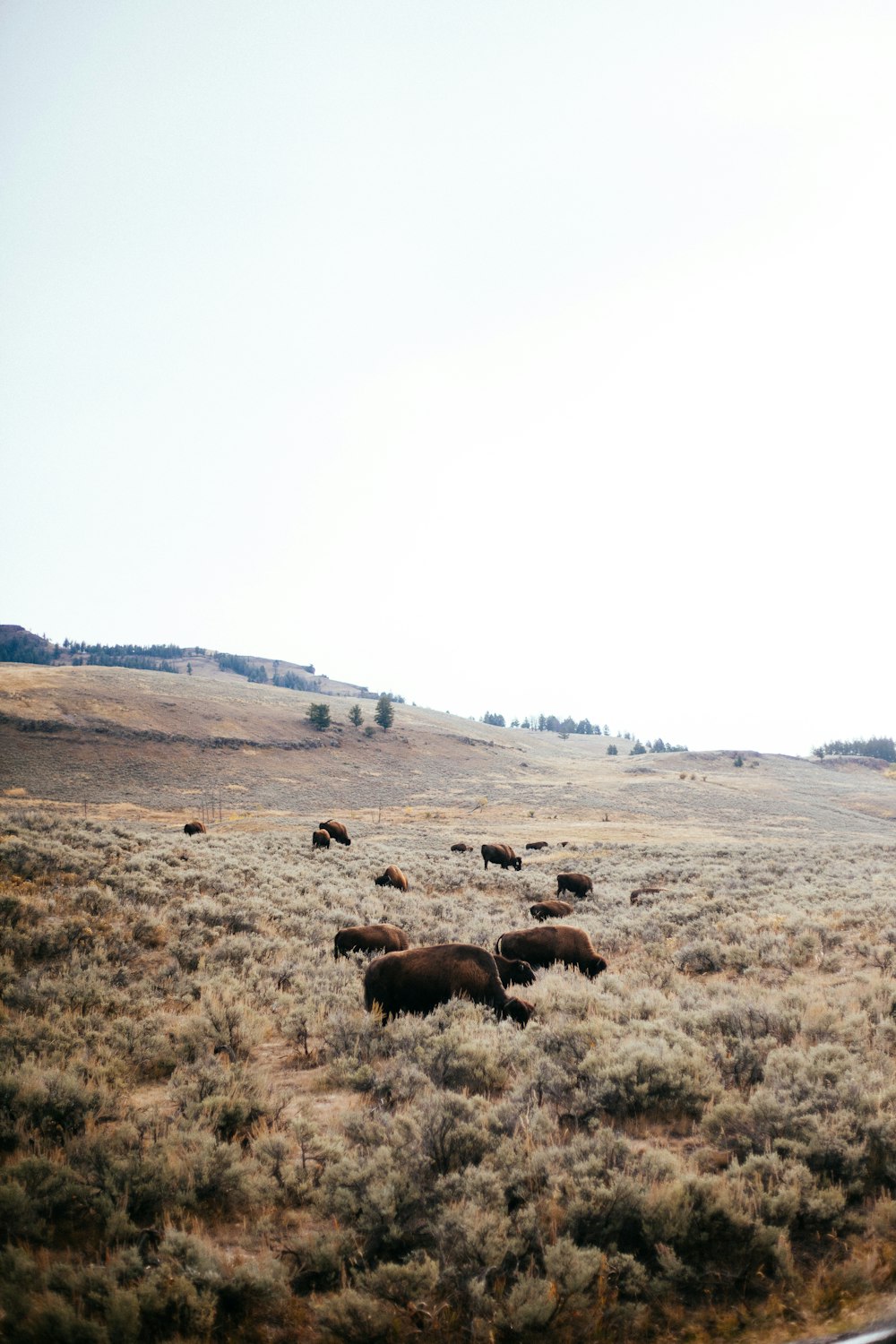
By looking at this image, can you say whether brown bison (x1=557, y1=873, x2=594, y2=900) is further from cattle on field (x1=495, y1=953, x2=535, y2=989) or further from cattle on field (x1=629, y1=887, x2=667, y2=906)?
cattle on field (x1=495, y1=953, x2=535, y2=989)

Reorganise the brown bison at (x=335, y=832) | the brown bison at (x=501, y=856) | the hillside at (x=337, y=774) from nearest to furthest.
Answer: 1. the brown bison at (x=501, y=856)
2. the brown bison at (x=335, y=832)
3. the hillside at (x=337, y=774)

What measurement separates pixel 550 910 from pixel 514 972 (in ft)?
19.2

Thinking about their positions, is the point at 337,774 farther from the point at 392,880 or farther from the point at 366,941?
the point at 366,941

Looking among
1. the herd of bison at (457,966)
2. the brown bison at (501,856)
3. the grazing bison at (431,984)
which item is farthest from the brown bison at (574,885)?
the grazing bison at (431,984)

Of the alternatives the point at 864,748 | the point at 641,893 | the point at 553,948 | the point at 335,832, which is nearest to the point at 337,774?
the point at 335,832

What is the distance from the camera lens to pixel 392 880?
16859 millimetres

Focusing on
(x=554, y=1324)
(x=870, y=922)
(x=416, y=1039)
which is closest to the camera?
(x=554, y=1324)

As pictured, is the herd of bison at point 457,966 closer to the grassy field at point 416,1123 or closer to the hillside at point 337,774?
the grassy field at point 416,1123

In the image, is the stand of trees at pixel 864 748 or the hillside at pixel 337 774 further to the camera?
the stand of trees at pixel 864 748

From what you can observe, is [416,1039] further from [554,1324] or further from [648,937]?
[648,937]

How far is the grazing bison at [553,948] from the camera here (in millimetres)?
10743

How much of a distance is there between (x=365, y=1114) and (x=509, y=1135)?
140 centimetres

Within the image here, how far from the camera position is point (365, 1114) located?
551 cm

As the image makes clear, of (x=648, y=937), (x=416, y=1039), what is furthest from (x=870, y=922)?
(x=416, y=1039)
